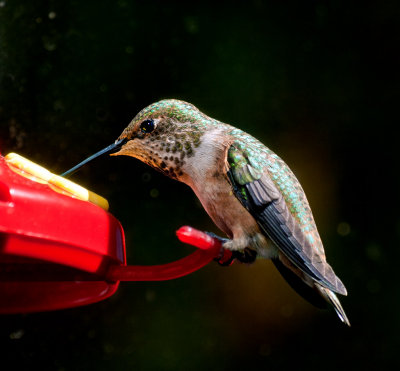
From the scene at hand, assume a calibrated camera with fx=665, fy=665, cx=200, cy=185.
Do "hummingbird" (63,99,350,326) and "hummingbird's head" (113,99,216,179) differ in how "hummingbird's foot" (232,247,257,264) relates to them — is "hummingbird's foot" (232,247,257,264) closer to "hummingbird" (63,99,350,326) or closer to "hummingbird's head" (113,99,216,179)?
"hummingbird" (63,99,350,326)

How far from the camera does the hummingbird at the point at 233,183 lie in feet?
7.07

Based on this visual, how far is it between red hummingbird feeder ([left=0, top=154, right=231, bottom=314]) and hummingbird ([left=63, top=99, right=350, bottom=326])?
18cm

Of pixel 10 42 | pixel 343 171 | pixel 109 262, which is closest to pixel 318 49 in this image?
pixel 343 171

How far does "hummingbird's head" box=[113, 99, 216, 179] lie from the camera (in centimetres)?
222

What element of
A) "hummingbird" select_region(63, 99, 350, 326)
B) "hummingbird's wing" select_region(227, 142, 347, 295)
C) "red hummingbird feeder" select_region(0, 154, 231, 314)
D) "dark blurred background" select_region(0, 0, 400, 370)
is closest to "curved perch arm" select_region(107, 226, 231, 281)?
"red hummingbird feeder" select_region(0, 154, 231, 314)

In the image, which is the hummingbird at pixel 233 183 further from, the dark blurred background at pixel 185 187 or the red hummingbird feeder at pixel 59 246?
the dark blurred background at pixel 185 187

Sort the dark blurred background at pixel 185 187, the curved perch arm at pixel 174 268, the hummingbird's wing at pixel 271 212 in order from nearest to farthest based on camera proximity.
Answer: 1. the curved perch arm at pixel 174 268
2. the hummingbird's wing at pixel 271 212
3. the dark blurred background at pixel 185 187

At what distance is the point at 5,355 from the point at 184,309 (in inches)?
41.4

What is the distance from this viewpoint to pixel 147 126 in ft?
7.30

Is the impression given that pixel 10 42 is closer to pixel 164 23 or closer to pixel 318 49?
pixel 164 23

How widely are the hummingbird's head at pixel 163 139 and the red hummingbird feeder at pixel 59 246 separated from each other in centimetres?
37

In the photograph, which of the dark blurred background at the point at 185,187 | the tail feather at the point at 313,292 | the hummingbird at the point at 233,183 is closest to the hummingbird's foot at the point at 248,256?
the hummingbird at the point at 233,183

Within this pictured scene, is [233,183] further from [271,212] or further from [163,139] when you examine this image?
[163,139]

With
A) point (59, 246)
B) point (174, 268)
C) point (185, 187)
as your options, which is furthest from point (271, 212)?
point (185, 187)
